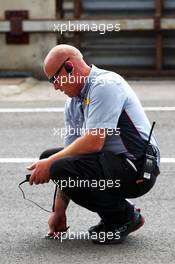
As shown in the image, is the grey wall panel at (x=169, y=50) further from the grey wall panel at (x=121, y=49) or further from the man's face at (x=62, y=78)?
the man's face at (x=62, y=78)

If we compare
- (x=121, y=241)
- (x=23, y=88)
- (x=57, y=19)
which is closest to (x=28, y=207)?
(x=121, y=241)

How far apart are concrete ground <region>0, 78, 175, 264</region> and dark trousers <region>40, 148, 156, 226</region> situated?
0.26 m

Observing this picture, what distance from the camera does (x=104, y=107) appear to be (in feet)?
15.5

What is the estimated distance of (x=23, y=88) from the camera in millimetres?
11586

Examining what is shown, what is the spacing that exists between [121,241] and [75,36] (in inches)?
307

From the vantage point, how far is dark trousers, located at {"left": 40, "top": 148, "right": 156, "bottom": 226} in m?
4.74
